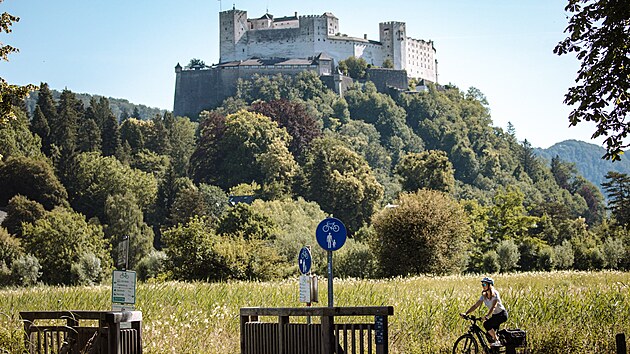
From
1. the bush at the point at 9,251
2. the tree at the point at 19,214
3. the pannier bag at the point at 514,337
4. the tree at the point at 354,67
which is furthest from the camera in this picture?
the tree at the point at 354,67

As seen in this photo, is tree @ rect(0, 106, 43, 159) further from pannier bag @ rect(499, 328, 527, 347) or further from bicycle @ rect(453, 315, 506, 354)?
pannier bag @ rect(499, 328, 527, 347)

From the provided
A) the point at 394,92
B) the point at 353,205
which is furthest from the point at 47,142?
the point at 394,92

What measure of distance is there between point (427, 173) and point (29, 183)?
36339mm

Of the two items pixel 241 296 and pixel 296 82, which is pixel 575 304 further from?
pixel 296 82

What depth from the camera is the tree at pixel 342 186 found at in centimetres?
9800

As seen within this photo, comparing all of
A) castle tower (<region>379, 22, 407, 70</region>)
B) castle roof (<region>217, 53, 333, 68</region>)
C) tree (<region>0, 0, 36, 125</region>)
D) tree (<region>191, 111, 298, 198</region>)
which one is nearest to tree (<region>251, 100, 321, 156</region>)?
tree (<region>191, 111, 298, 198</region>)

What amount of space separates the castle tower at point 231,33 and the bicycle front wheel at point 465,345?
16006 cm

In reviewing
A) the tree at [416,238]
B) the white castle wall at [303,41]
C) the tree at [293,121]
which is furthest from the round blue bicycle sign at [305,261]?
the white castle wall at [303,41]

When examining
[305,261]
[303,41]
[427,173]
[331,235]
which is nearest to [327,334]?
[331,235]

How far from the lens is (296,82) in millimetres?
165625

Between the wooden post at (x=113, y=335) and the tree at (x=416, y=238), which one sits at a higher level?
the tree at (x=416, y=238)

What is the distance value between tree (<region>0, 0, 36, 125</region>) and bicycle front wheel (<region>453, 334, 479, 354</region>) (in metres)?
9.65

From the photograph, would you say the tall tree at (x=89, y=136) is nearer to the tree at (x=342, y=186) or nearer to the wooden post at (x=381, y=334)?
the tree at (x=342, y=186)

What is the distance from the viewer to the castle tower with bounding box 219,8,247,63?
176m
